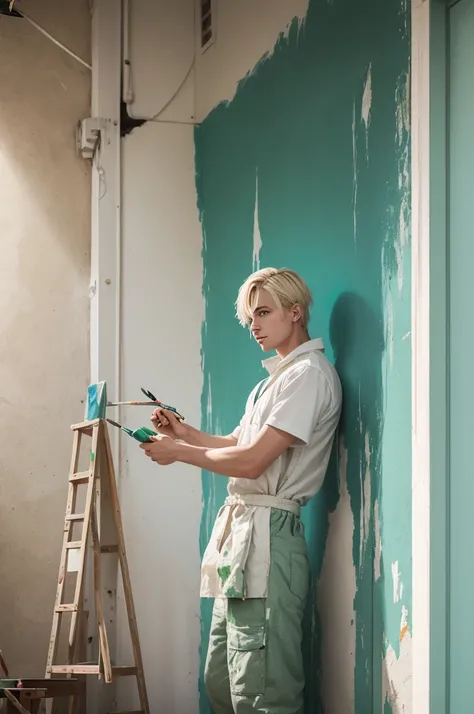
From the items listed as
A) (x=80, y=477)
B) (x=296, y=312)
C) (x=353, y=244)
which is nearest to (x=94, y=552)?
(x=80, y=477)

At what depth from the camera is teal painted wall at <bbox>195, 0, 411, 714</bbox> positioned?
2.62m

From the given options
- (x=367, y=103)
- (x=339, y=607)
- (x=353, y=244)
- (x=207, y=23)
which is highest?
(x=207, y=23)

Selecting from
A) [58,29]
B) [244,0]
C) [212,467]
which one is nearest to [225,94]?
[244,0]

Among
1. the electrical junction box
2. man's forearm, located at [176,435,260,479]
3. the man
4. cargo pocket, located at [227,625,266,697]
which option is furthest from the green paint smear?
the electrical junction box

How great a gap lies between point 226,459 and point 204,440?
0.48 m

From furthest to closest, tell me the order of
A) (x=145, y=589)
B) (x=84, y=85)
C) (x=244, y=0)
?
1. (x=84, y=85)
2. (x=145, y=589)
3. (x=244, y=0)

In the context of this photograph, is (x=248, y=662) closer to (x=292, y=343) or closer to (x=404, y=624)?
(x=404, y=624)

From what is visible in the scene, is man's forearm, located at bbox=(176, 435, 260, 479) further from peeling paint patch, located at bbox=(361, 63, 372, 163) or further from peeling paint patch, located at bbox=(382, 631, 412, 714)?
peeling paint patch, located at bbox=(361, 63, 372, 163)

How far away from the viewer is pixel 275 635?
278 centimetres

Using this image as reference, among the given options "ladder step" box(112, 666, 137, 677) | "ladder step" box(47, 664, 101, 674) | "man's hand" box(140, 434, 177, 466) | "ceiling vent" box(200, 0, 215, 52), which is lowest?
"ladder step" box(112, 666, 137, 677)

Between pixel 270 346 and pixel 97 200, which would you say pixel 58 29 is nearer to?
pixel 97 200

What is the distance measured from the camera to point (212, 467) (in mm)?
2871

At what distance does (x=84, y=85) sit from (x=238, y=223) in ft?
3.68

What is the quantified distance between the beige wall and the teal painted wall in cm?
85
